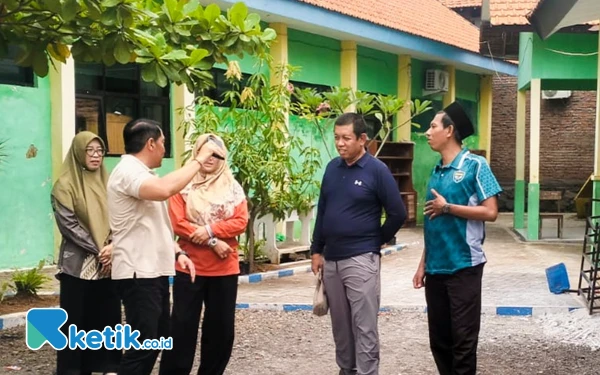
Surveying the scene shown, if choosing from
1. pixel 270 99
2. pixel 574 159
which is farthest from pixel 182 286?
pixel 574 159

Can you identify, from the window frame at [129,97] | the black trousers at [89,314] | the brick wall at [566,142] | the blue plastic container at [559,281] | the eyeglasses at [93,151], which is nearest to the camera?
the black trousers at [89,314]

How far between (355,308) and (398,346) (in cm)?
214

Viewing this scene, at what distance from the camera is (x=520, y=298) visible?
31.2 ft

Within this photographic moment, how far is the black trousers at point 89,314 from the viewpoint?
5.69m

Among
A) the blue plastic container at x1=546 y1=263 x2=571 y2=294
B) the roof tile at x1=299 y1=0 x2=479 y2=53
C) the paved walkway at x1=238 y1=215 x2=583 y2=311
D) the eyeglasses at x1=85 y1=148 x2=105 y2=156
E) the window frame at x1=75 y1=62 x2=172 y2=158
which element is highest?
the roof tile at x1=299 y1=0 x2=479 y2=53

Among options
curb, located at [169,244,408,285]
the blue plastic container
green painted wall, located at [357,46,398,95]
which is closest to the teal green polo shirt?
the blue plastic container

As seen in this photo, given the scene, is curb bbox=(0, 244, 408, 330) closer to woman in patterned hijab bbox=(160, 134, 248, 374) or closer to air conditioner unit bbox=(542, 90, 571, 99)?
woman in patterned hijab bbox=(160, 134, 248, 374)

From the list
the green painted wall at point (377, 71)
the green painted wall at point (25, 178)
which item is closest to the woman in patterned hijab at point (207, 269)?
the green painted wall at point (25, 178)

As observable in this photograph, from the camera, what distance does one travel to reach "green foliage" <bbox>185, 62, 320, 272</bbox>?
10508mm

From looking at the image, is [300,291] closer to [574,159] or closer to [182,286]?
[182,286]

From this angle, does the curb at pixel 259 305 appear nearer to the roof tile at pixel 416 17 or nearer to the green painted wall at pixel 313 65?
the green painted wall at pixel 313 65

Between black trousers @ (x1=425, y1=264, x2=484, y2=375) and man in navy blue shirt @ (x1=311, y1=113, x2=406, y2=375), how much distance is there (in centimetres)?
40

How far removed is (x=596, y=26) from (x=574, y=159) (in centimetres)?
1072

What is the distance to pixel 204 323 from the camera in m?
5.40
